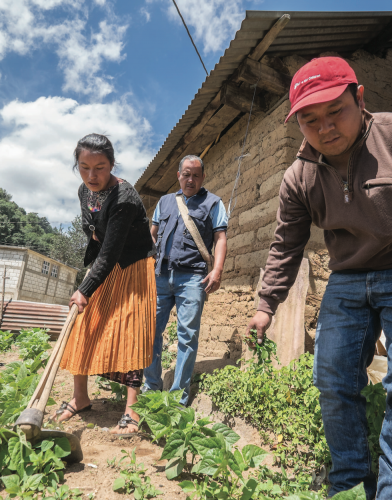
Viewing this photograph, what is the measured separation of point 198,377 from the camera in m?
3.22

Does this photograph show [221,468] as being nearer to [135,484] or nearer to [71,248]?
[135,484]

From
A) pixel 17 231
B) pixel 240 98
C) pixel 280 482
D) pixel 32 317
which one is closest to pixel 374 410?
pixel 280 482

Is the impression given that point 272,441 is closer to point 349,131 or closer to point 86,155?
point 349,131

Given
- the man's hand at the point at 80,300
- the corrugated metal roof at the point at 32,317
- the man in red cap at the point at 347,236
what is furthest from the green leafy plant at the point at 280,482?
the corrugated metal roof at the point at 32,317

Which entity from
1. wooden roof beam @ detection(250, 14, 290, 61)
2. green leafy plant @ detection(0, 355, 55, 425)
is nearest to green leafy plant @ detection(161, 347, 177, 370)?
green leafy plant @ detection(0, 355, 55, 425)

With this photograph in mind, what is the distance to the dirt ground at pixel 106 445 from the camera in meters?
1.64

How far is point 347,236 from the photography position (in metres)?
1.60

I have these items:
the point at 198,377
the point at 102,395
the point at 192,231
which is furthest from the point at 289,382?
the point at 102,395

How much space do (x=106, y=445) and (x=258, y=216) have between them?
298cm

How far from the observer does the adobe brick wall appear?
388cm

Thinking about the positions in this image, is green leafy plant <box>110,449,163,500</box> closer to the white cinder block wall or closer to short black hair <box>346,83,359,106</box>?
short black hair <box>346,83,359,106</box>

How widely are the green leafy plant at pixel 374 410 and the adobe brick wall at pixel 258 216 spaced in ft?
5.77

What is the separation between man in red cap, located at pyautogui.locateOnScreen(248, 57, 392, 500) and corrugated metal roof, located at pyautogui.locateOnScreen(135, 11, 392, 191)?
249 cm

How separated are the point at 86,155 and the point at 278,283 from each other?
1.47 m
